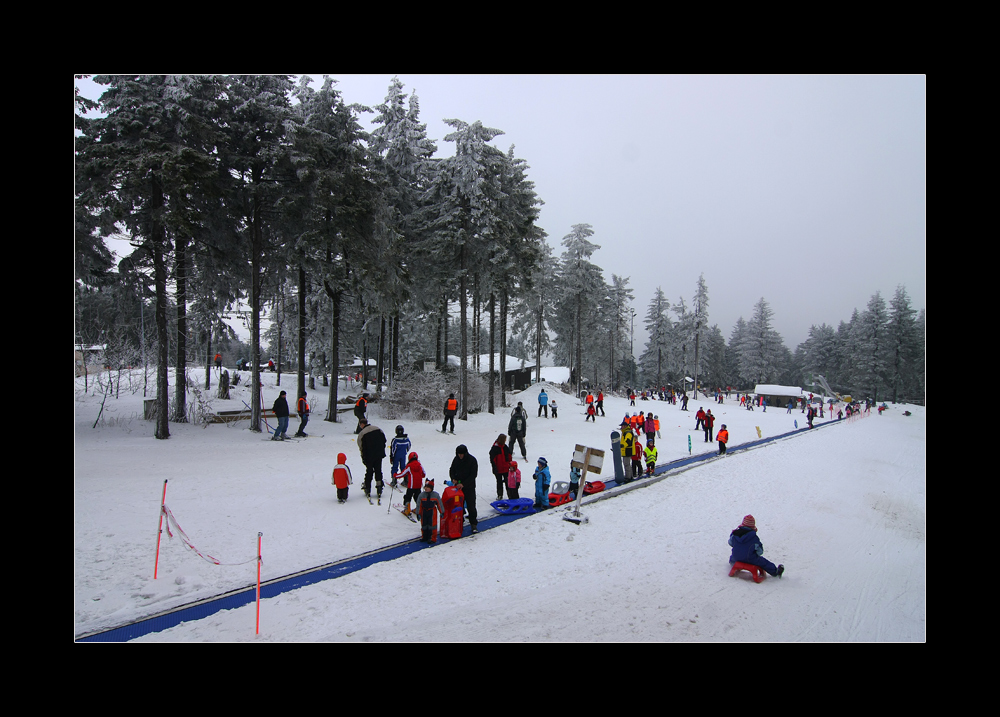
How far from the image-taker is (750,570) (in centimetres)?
651

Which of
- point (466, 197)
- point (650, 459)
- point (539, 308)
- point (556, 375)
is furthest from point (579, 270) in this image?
point (650, 459)

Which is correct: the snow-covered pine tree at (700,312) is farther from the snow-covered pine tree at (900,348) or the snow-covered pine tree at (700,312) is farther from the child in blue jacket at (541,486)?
the child in blue jacket at (541,486)

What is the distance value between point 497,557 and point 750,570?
3.64 m

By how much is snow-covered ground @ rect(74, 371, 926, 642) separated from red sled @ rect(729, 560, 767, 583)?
0.10 metres

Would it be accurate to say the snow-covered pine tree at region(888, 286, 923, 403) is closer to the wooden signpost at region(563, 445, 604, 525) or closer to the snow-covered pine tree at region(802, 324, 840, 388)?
the snow-covered pine tree at region(802, 324, 840, 388)

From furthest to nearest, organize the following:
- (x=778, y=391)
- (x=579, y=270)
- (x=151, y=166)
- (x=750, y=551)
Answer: (x=778, y=391) → (x=579, y=270) → (x=151, y=166) → (x=750, y=551)

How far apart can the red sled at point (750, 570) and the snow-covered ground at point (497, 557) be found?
0.10m

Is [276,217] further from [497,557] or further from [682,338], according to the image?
[682,338]

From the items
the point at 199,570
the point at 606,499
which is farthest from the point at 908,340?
the point at 199,570

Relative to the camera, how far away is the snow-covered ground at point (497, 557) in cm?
529

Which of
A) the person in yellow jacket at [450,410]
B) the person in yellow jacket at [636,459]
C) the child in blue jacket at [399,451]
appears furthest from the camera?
the person in yellow jacket at [450,410]

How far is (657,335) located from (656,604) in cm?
5905

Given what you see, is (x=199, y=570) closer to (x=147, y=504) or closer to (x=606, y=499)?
(x=147, y=504)

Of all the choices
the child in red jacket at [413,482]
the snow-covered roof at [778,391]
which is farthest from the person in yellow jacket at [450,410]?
the snow-covered roof at [778,391]
